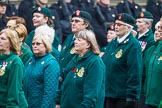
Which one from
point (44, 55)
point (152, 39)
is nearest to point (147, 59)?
point (152, 39)

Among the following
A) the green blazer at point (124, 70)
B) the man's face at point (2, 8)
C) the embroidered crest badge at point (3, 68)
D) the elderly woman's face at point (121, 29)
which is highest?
the man's face at point (2, 8)

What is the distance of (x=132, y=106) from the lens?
9.76 m

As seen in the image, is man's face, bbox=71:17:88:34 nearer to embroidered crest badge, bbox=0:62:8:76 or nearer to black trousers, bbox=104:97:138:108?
black trousers, bbox=104:97:138:108

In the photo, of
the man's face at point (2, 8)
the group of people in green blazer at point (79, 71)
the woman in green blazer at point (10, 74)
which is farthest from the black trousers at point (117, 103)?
the man's face at point (2, 8)

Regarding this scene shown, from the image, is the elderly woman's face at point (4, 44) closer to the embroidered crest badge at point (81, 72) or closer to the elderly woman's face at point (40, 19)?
the embroidered crest badge at point (81, 72)

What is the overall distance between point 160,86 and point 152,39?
195 cm

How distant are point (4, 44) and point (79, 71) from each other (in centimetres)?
104

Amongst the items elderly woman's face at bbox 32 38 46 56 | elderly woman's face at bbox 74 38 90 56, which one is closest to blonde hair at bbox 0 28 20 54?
elderly woman's face at bbox 32 38 46 56

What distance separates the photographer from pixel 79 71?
855 centimetres

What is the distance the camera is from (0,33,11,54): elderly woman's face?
829cm

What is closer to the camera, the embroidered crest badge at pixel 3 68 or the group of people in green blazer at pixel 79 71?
the embroidered crest badge at pixel 3 68

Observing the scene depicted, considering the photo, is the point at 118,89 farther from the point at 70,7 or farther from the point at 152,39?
the point at 70,7

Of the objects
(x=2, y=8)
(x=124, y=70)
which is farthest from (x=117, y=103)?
(x=2, y=8)

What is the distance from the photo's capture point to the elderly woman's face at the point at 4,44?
8289 millimetres
